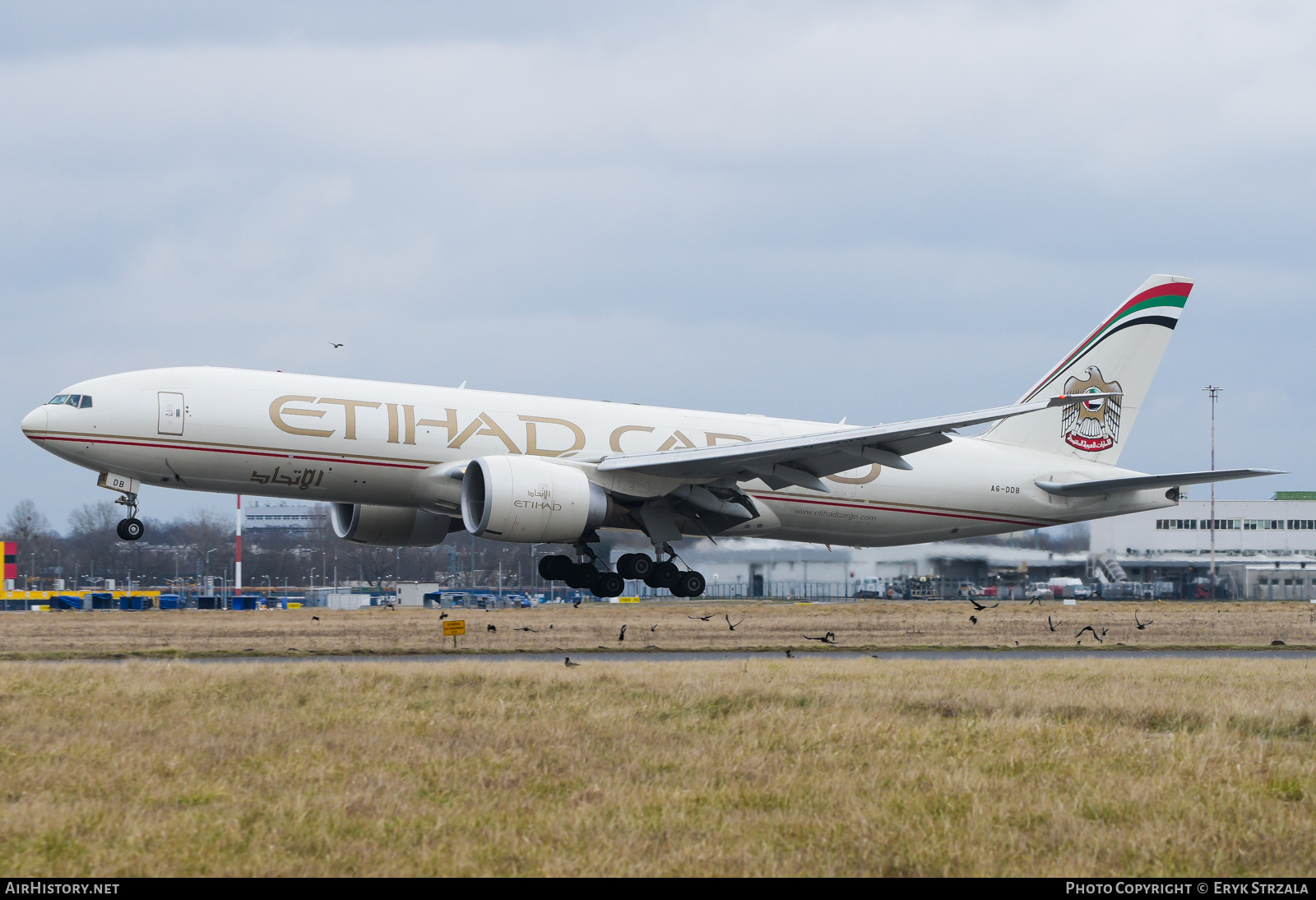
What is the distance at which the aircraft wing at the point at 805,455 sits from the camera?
83.9ft

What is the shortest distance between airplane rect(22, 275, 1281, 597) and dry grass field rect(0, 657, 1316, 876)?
6.91 metres

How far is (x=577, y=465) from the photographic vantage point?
27406 millimetres

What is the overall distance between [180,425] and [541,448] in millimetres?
6958

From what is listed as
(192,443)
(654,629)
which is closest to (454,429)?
(192,443)

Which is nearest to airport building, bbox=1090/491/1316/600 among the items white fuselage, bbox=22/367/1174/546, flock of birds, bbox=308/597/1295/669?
flock of birds, bbox=308/597/1295/669

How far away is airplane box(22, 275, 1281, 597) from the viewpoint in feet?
82.9

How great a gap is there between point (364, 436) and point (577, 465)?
433 centimetres

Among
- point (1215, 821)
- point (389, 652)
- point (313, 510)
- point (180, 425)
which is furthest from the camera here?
point (313, 510)

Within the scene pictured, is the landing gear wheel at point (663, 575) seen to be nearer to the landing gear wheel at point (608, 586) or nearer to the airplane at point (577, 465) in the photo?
the airplane at point (577, 465)

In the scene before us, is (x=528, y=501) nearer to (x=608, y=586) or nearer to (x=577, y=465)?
Result: (x=577, y=465)

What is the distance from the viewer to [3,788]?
10453 millimetres

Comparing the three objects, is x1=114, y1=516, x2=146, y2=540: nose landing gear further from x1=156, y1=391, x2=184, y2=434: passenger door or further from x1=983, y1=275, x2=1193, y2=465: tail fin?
x1=983, y1=275, x2=1193, y2=465: tail fin

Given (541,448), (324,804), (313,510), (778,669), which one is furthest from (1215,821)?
(313,510)
